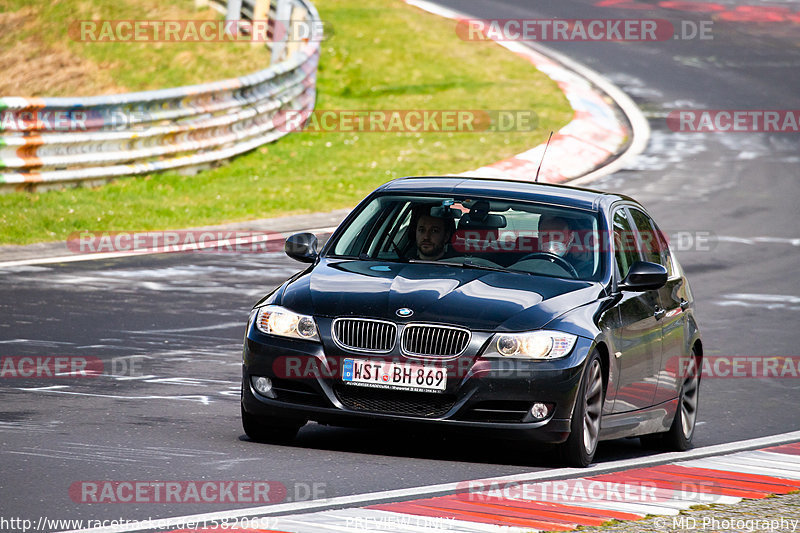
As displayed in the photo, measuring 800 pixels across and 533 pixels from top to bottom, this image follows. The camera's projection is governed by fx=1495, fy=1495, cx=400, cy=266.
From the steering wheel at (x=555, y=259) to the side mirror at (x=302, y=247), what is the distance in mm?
1276

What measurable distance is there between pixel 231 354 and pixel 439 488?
4.73 metres

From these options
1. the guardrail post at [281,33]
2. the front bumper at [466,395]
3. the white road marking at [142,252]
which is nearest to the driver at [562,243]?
the front bumper at [466,395]

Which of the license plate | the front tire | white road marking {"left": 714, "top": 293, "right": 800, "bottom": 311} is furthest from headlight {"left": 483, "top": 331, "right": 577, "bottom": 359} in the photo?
white road marking {"left": 714, "top": 293, "right": 800, "bottom": 311}

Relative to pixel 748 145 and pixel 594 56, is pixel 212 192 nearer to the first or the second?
pixel 748 145

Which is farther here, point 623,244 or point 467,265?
point 623,244

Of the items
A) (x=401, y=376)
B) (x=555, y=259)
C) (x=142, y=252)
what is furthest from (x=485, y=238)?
(x=142, y=252)

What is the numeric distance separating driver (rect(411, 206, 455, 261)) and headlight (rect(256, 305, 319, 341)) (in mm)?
1128

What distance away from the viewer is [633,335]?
8695 millimetres

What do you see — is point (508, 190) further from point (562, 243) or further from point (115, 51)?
point (115, 51)

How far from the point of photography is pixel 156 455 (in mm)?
7625

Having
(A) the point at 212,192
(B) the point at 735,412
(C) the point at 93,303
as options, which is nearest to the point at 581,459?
(B) the point at 735,412

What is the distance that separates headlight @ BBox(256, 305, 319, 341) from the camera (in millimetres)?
7945

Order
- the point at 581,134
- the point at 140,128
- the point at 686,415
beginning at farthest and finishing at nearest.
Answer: the point at 581,134
the point at 140,128
the point at 686,415

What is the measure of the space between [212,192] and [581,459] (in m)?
13.5
